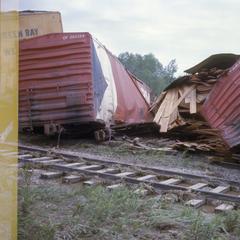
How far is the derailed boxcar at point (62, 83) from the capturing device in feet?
31.6

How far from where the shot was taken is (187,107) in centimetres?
1189

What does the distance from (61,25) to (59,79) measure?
2283 mm

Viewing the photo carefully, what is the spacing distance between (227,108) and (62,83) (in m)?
3.68

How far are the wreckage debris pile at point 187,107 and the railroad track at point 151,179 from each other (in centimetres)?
395

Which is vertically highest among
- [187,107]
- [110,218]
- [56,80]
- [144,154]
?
[56,80]

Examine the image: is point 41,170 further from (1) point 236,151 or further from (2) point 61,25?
(2) point 61,25

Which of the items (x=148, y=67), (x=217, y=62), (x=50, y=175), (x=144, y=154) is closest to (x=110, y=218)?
(x=50, y=175)

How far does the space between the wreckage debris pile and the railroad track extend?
155 inches

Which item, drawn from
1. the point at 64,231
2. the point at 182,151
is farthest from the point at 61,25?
the point at 64,231

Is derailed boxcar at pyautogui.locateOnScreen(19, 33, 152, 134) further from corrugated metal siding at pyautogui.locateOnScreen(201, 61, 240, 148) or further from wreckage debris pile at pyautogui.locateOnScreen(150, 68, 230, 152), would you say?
corrugated metal siding at pyautogui.locateOnScreen(201, 61, 240, 148)

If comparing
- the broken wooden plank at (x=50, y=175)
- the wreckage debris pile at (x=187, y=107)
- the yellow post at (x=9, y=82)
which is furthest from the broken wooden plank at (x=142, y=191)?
the wreckage debris pile at (x=187, y=107)

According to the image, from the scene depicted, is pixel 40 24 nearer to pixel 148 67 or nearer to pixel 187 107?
pixel 187 107

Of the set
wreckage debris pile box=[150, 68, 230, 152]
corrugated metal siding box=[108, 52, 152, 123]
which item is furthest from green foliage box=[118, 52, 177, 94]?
wreckage debris pile box=[150, 68, 230, 152]

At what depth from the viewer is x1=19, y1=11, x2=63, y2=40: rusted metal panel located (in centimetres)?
1126
